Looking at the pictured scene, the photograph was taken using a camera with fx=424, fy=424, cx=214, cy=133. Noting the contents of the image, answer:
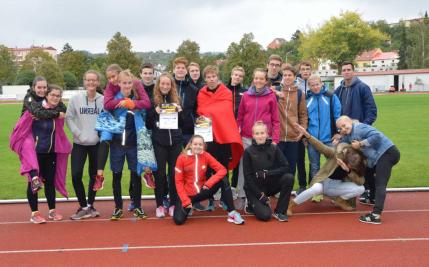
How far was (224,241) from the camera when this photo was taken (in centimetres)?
487

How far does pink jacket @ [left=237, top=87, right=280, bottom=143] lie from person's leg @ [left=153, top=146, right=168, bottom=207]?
1.32 metres

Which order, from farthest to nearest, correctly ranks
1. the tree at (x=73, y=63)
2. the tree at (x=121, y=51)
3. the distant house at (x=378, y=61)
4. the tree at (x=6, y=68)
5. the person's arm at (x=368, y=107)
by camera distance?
1. the distant house at (x=378, y=61)
2. the tree at (x=73, y=63)
3. the tree at (x=6, y=68)
4. the tree at (x=121, y=51)
5. the person's arm at (x=368, y=107)

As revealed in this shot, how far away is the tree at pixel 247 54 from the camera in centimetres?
5016

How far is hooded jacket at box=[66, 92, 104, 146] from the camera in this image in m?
5.81

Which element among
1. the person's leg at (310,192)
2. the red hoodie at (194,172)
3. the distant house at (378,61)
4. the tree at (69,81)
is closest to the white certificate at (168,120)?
the red hoodie at (194,172)

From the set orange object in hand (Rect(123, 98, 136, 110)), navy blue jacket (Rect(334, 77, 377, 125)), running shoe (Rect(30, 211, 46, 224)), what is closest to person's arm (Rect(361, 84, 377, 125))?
navy blue jacket (Rect(334, 77, 377, 125))

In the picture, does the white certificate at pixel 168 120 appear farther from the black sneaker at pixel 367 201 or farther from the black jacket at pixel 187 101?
the black sneaker at pixel 367 201

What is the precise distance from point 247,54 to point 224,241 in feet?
155

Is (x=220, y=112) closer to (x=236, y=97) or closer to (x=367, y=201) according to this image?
(x=236, y=97)

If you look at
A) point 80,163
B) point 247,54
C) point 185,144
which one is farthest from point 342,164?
point 247,54

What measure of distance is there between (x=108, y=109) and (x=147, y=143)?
0.69 metres

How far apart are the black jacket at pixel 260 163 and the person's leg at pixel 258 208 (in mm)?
68

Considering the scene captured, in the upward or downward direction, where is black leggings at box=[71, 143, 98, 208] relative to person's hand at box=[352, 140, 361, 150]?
downward

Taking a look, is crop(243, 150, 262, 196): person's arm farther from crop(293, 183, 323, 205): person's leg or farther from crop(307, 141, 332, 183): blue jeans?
crop(307, 141, 332, 183): blue jeans
